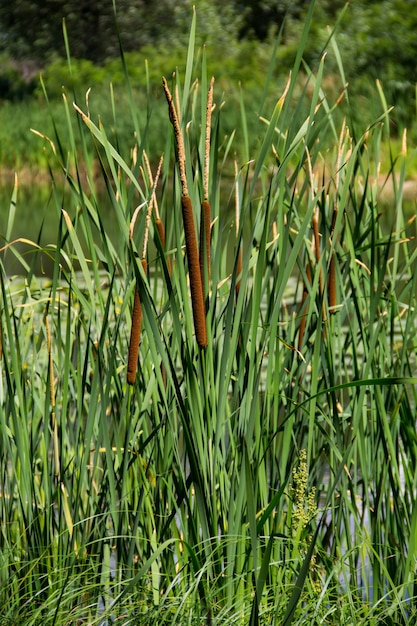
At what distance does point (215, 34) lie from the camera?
871 inches

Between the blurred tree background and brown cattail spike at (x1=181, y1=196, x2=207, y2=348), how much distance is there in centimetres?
1234

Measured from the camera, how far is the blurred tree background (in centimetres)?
1545

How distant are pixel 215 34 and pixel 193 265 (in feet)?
71.9

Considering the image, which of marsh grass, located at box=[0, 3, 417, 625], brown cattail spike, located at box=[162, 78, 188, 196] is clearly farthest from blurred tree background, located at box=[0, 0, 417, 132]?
brown cattail spike, located at box=[162, 78, 188, 196]

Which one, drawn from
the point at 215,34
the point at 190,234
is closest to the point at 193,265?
the point at 190,234

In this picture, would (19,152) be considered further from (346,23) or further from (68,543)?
(68,543)

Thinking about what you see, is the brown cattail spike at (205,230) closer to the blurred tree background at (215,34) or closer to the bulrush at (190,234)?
the bulrush at (190,234)

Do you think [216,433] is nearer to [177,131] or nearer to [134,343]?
[134,343]

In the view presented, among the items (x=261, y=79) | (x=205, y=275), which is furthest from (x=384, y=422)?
(x=261, y=79)

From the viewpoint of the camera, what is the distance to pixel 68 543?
1.34 m

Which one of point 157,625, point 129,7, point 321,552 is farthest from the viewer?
point 129,7

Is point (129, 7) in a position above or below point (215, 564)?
below

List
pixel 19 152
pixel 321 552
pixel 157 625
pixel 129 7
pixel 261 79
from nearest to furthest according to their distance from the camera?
1. pixel 157 625
2. pixel 321 552
3. pixel 19 152
4. pixel 261 79
5. pixel 129 7

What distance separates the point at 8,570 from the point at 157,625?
1.09 ft
